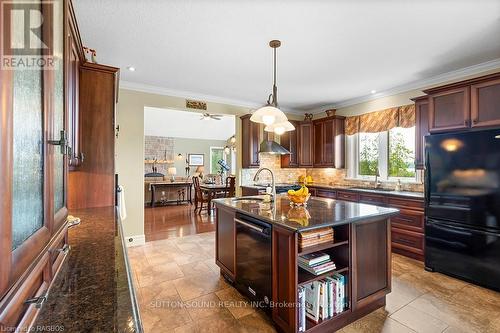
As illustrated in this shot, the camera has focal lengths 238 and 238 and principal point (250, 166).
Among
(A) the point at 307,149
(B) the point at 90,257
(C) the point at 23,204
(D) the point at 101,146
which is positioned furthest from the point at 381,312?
(A) the point at 307,149

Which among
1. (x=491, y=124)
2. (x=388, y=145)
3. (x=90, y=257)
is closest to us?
(x=90, y=257)

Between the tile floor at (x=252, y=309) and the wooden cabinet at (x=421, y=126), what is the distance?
58.5 inches

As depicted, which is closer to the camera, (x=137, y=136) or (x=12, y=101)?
(x=12, y=101)

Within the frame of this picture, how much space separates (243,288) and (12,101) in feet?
7.71

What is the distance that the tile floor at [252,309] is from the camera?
197cm

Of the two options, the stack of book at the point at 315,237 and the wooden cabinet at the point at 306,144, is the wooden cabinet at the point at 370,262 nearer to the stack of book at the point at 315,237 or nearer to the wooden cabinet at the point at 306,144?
the stack of book at the point at 315,237

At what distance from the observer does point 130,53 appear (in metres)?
2.91

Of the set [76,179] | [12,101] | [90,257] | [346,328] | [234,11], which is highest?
[234,11]

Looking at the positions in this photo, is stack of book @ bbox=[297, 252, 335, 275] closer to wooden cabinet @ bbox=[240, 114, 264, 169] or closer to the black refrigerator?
the black refrigerator

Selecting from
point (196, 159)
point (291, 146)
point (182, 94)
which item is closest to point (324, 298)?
point (182, 94)

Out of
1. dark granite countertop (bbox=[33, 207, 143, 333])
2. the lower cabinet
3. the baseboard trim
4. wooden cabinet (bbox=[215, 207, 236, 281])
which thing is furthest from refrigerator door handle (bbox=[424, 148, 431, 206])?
the baseboard trim

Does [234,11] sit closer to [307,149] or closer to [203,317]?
Result: [203,317]

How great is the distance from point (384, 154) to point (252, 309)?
12.1ft

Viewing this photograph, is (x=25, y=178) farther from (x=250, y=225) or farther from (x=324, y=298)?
(x=324, y=298)
